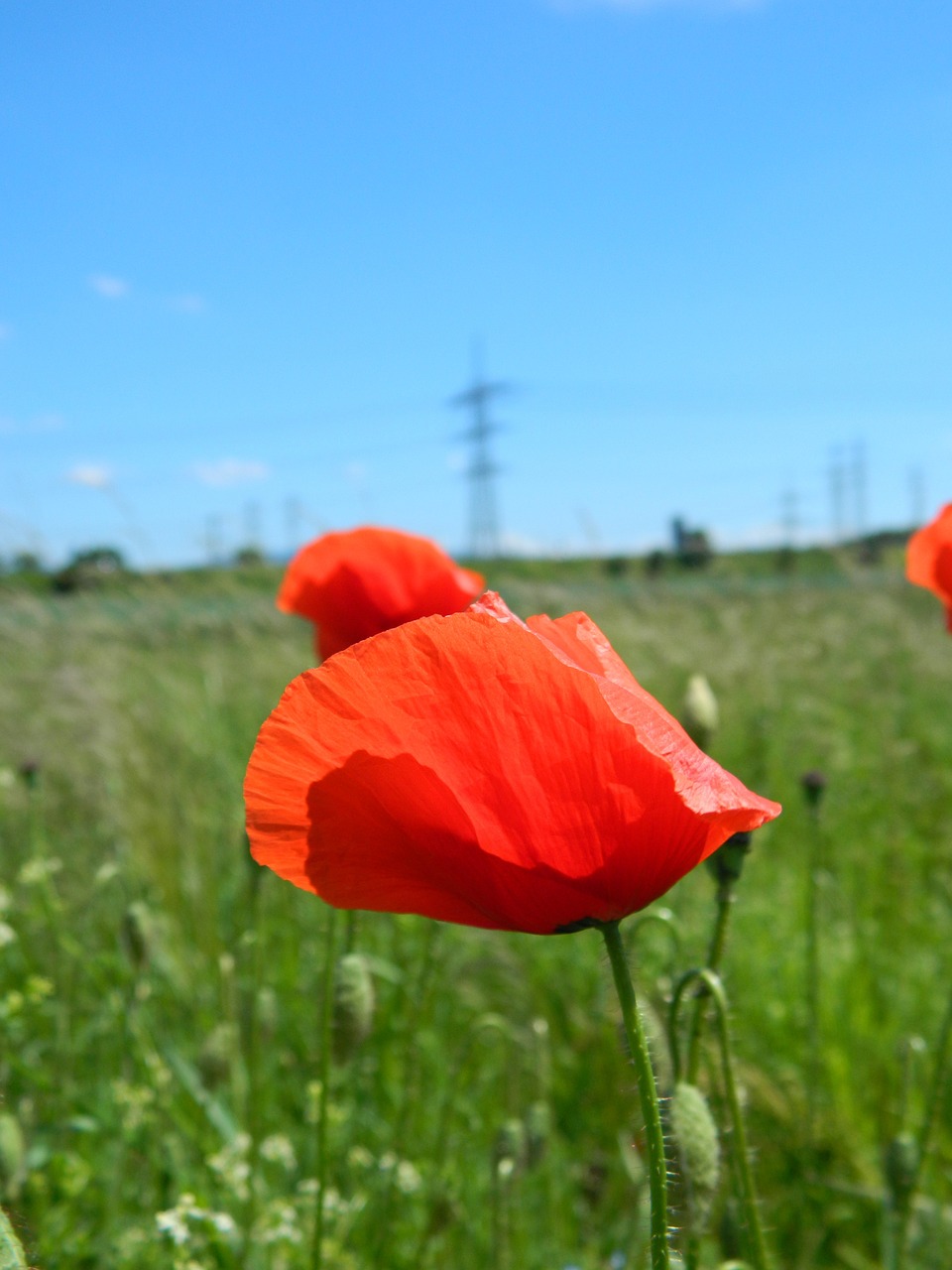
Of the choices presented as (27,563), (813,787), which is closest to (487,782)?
(813,787)

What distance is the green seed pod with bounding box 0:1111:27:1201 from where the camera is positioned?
130cm

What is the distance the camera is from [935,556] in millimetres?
1524

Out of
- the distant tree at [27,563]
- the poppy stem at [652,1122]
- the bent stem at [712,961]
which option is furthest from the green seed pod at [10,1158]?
the distant tree at [27,563]

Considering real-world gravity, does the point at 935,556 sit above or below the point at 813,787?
above

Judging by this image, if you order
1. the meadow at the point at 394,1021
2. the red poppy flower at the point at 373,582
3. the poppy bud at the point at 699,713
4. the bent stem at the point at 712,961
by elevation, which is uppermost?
the red poppy flower at the point at 373,582

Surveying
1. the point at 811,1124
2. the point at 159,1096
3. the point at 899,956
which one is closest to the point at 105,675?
the point at 159,1096

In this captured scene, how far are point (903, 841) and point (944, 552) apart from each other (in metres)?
2.32

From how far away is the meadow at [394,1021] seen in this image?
1583 millimetres

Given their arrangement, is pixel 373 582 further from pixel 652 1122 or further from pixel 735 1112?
pixel 652 1122

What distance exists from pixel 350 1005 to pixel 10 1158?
48 centimetres

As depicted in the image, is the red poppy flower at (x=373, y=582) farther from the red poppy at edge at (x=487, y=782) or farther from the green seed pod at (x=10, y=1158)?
the red poppy at edge at (x=487, y=782)

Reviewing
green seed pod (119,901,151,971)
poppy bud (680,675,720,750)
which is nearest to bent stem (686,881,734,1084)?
poppy bud (680,675,720,750)

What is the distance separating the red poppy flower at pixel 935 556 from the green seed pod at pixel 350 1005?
0.89 m

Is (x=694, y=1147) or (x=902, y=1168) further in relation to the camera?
(x=902, y=1168)
